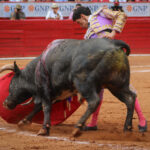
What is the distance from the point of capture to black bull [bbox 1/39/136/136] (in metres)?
4.21

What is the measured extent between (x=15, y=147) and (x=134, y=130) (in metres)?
1.42

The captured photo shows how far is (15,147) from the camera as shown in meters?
4.20

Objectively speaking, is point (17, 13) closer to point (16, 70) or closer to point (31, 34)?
point (31, 34)

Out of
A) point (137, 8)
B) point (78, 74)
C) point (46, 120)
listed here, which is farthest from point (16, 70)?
point (137, 8)

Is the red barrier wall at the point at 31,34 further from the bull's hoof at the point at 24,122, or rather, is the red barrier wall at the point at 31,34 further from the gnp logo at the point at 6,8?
the bull's hoof at the point at 24,122

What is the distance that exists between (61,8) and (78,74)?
10311 millimetres

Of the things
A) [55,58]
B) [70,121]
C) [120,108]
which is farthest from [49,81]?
[120,108]

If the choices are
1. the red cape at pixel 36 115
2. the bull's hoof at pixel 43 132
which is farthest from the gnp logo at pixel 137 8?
→ the bull's hoof at pixel 43 132

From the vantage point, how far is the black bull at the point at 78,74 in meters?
4.21

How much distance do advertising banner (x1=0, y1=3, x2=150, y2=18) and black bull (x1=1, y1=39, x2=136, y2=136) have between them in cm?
902

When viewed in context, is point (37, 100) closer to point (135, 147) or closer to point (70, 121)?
point (70, 121)

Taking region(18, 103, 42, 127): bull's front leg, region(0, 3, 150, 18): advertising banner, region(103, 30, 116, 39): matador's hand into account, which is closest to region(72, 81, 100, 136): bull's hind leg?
region(103, 30, 116, 39): matador's hand

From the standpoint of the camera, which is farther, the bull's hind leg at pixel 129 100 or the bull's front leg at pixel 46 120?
the bull's front leg at pixel 46 120

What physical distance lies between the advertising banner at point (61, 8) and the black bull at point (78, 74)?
9.02 meters
